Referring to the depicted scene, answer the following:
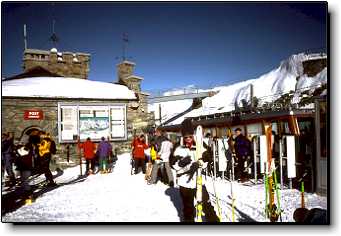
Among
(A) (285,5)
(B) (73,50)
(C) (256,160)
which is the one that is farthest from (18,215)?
(A) (285,5)

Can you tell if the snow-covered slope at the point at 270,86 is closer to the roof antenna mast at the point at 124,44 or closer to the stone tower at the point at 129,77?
the stone tower at the point at 129,77

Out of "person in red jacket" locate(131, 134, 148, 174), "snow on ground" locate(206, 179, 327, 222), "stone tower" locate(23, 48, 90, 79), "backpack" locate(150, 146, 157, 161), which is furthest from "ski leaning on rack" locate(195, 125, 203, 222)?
"stone tower" locate(23, 48, 90, 79)

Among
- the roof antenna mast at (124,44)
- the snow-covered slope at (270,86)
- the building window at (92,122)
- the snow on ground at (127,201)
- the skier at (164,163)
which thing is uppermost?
the roof antenna mast at (124,44)

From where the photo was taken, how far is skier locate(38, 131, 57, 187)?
3529mm

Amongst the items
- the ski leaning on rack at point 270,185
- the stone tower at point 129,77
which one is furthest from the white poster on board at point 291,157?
the stone tower at point 129,77

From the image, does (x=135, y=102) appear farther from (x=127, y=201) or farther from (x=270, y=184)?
(x=270, y=184)

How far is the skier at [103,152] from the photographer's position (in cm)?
362

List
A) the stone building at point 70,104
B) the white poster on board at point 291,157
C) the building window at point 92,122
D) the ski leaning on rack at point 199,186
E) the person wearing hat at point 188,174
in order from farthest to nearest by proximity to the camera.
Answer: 1. the building window at point 92,122
2. the stone building at point 70,104
3. the white poster on board at point 291,157
4. the ski leaning on rack at point 199,186
5. the person wearing hat at point 188,174

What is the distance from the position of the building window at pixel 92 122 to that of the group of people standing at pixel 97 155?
0.07 meters

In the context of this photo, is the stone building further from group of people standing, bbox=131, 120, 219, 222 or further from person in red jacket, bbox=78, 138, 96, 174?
group of people standing, bbox=131, 120, 219, 222

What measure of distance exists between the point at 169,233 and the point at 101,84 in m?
1.72

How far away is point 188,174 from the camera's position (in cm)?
313

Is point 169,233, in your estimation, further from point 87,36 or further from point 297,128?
point 87,36

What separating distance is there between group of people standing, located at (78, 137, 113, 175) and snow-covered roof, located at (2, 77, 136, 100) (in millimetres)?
500
